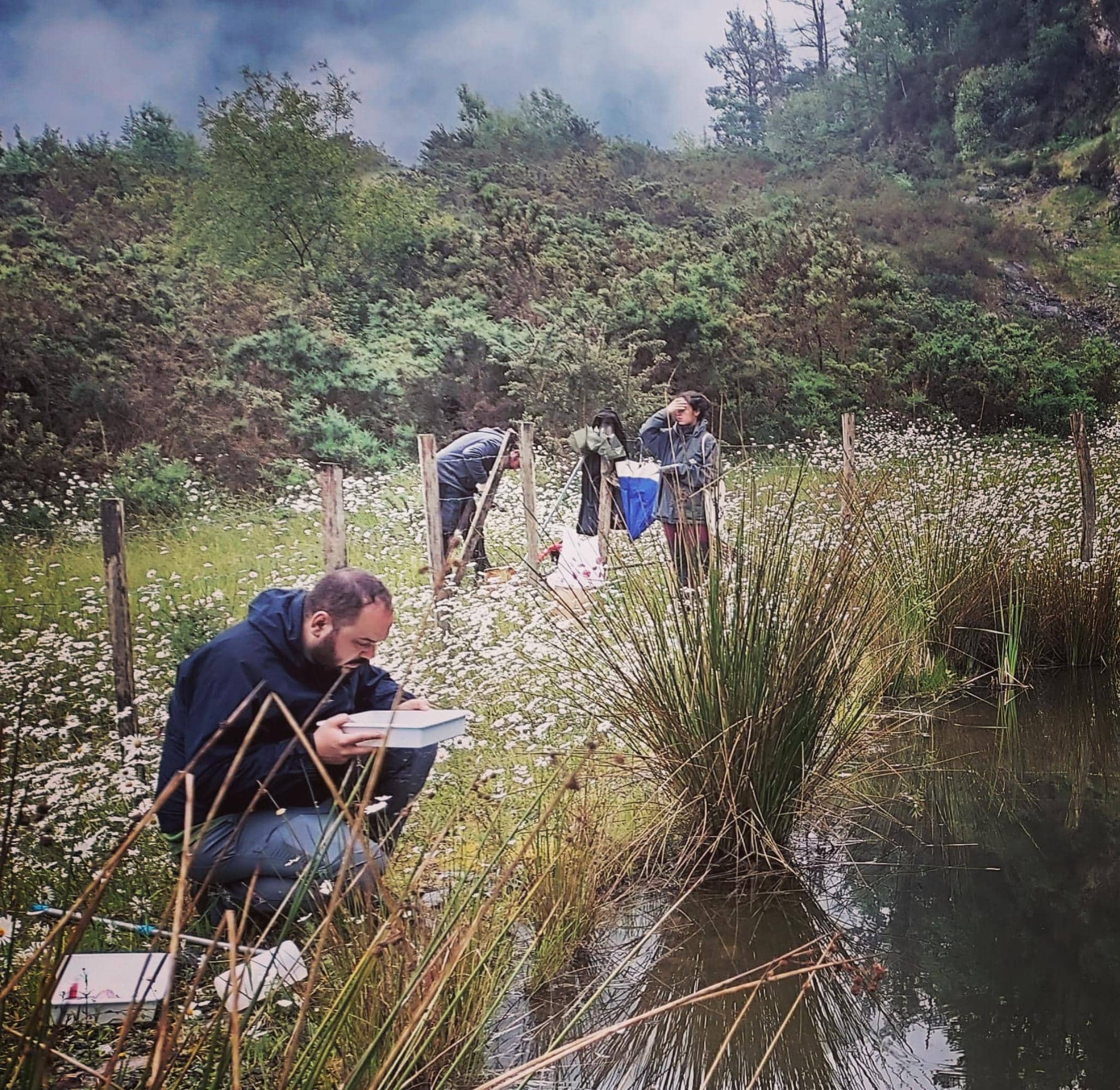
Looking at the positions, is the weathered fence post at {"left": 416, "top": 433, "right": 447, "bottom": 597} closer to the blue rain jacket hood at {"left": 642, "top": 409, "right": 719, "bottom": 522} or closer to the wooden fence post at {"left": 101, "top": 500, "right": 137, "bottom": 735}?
the blue rain jacket hood at {"left": 642, "top": 409, "right": 719, "bottom": 522}

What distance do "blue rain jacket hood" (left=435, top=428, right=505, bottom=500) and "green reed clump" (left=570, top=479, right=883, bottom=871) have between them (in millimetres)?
1703

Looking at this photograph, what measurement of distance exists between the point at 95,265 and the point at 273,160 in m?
0.76

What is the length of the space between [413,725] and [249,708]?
35 centimetres

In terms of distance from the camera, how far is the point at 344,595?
1.93 meters

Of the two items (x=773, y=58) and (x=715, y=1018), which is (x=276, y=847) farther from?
(x=773, y=58)

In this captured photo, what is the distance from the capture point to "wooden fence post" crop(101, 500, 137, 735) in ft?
9.63

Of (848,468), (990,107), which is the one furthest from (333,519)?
(990,107)

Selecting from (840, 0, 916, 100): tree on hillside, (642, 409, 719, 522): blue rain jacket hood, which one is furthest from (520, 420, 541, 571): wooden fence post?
(840, 0, 916, 100): tree on hillside

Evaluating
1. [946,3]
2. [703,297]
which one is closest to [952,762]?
[703,297]

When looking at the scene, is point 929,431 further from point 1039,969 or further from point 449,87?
point 1039,969

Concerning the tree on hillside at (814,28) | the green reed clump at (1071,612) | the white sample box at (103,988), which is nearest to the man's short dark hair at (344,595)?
the white sample box at (103,988)

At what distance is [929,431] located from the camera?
19.7 feet

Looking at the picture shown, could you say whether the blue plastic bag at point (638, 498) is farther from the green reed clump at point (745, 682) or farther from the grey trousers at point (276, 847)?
the grey trousers at point (276, 847)

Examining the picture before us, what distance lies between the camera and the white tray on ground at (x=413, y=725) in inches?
67.0
